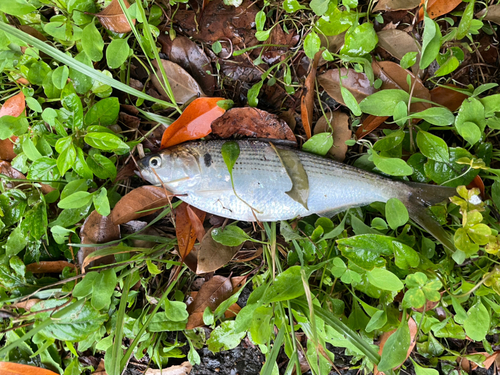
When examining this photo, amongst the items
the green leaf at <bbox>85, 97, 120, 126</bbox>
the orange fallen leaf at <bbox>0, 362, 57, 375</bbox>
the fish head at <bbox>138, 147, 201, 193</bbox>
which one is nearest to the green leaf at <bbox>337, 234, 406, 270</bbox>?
the fish head at <bbox>138, 147, 201, 193</bbox>

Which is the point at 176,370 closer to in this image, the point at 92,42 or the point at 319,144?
the point at 319,144

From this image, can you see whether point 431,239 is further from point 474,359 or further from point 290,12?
point 290,12

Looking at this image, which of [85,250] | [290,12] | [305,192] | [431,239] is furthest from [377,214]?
[85,250]

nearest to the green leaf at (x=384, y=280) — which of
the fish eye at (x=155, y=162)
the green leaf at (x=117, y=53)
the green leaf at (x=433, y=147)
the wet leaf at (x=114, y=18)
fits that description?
the green leaf at (x=433, y=147)

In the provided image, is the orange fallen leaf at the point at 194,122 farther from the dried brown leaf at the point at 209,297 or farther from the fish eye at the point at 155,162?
the dried brown leaf at the point at 209,297

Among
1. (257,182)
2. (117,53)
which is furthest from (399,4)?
(117,53)

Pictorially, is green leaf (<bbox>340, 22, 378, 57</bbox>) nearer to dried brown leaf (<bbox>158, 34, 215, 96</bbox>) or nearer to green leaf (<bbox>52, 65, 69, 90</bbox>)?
dried brown leaf (<bbox>158, 34, 215, 96</bbox>)
